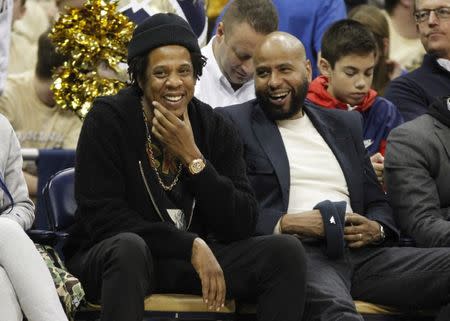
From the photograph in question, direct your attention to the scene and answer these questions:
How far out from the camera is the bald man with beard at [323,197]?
19.0ft

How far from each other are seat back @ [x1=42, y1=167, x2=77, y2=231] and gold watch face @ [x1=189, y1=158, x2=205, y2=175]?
2.17ft

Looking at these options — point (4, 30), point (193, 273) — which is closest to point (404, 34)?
point (4, 30)

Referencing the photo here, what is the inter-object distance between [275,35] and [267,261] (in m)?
1.42

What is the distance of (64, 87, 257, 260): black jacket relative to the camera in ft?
17.5

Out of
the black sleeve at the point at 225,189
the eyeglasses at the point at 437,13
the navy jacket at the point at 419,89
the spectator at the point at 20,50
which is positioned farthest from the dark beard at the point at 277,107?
the spectator at the point at 20,50

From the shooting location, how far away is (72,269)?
5430 millimetres

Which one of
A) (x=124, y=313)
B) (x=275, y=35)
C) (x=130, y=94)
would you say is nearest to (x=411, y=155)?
(x=275, y=35)

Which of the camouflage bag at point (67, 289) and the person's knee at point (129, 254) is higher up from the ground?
the person's knee at point (129, 254)

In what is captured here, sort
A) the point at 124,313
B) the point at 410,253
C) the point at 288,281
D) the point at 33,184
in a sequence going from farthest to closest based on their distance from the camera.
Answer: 1. the point at 33,184
2. the point at 410,253
3. the point at 288,281
4. the point at 124,313

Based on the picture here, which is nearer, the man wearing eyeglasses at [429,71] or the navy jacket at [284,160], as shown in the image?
the navy jacket at [284,160]

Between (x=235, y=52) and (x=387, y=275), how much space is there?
1.65 m

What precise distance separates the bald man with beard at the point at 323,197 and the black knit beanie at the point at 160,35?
2.20 ft

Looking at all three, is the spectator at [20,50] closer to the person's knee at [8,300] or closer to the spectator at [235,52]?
the spectator at [235,52]

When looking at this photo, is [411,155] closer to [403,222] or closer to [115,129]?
[403,222]
